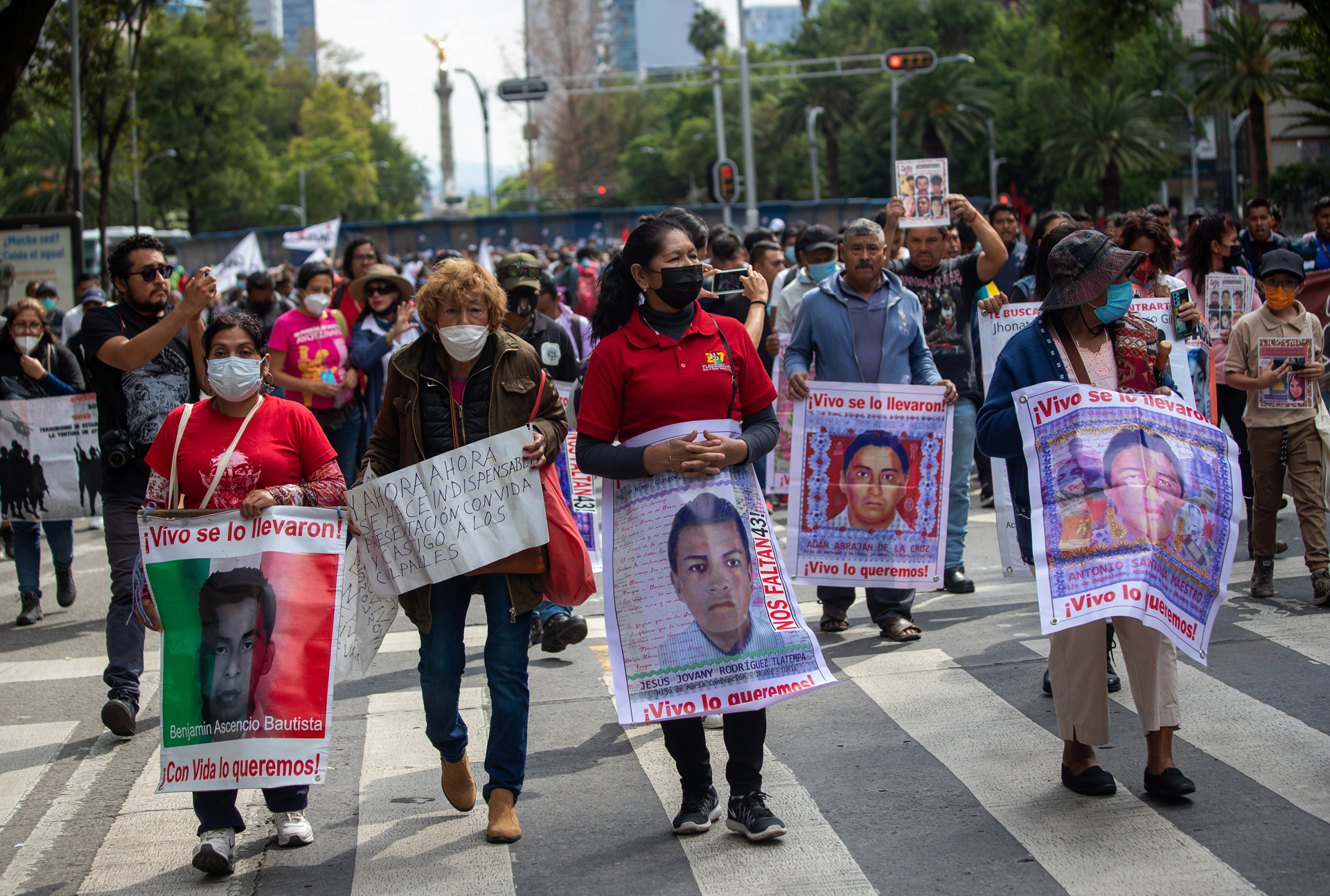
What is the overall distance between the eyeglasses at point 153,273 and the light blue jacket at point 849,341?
9.79 ft

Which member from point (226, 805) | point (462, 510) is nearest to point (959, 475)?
point (462, 510)

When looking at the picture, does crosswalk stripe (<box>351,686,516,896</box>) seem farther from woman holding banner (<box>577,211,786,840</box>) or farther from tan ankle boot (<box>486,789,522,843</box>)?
woman holding banner (<box>577,211,786,840</box>)

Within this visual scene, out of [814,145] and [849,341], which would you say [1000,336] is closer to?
[849,341]

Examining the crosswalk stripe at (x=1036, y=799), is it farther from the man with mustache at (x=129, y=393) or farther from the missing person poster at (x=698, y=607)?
the man with mustache at (x=129, y=393)

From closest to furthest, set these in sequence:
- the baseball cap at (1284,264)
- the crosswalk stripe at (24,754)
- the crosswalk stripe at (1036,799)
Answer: the crosswalk stripe at (1036,799) < the crosswalk stripe at (24,754) < the baseball cap at (1284,264)

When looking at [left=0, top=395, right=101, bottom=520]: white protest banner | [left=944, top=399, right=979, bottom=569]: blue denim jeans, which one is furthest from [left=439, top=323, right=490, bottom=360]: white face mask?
[left=0, top=395, right=101, bottom=520]: white protest banner

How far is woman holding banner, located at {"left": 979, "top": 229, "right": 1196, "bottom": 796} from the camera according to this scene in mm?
4406

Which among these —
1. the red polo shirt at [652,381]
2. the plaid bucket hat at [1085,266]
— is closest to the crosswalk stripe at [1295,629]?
the plaid bucket hat at [1085,266]

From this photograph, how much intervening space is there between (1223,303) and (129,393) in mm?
6705

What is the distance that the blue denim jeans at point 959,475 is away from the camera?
7887 mm

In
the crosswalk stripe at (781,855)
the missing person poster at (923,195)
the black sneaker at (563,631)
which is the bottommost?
the crosswalk stripe at (781,855)

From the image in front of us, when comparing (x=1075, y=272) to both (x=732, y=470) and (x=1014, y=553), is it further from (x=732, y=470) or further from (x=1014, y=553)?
(x=1014, y=553)

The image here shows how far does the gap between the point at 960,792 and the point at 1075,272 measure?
1864mm

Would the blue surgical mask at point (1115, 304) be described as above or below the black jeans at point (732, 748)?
above
